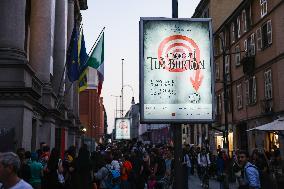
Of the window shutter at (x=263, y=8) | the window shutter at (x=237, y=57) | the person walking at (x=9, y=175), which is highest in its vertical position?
the window shutter at (x=263, y=8)

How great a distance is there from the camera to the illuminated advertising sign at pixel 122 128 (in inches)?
2191

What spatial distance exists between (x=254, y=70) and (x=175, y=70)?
2667cm

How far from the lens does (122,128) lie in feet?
183

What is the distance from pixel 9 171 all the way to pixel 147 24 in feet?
16.9

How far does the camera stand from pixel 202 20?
28.8 ft

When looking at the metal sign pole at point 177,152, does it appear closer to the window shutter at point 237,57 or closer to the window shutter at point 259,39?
the window shutter at point 259,39

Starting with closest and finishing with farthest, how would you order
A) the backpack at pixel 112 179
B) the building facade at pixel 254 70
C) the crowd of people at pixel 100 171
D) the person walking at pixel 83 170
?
the crowd of people at pixel 100 171, the person walking at pixel 83 170, the backpack at pixel 112 179, the building facade at pixel 254 70

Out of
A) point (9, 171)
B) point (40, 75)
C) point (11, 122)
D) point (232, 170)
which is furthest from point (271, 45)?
point (9, 171)

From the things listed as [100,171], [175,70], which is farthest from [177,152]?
[100,171]

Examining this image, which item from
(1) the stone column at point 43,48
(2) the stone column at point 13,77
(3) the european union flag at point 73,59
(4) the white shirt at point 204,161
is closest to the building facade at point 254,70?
(4) the white shirt at point 204,161

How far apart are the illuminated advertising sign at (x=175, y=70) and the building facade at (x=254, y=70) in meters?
19.2

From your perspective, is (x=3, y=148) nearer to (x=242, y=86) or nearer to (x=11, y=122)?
(x=11, y=122)

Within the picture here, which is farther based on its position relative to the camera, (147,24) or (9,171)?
(147,24)

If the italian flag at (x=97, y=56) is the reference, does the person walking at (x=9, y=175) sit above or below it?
below
